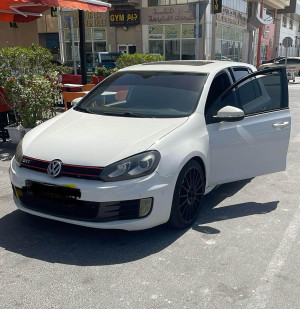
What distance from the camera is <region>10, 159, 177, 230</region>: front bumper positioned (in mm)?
3172

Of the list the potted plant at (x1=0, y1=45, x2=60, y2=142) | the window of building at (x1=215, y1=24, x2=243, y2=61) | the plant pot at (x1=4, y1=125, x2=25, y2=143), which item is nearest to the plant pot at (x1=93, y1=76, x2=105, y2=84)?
the potted plant at (x1=0, y1=45, x2=60, y2=142)

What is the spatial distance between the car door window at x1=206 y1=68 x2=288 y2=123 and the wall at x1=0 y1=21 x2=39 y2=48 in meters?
19.3

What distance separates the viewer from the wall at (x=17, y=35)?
21181 mm

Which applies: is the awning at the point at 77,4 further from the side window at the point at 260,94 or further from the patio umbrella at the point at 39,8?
the side window at the point at 260,94

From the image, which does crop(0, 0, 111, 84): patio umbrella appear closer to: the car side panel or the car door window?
the car door window

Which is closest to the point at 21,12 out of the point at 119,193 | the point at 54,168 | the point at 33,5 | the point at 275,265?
the point at 33,5

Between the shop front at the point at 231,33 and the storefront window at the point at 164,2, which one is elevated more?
the storefront window at the point at 164,2

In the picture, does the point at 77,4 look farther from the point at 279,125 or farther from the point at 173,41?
the point at 173,41

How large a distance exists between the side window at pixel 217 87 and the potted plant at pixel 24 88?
11.7ft

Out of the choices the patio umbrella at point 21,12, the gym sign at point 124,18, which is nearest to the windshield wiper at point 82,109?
the patio umbrella at point 21,12

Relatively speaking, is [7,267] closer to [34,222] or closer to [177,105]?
[34,222]

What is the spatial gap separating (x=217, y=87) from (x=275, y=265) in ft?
6.97

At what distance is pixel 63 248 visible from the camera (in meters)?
3.44

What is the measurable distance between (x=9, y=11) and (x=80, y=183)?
334 inches
